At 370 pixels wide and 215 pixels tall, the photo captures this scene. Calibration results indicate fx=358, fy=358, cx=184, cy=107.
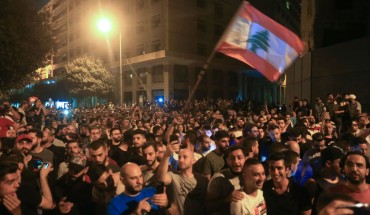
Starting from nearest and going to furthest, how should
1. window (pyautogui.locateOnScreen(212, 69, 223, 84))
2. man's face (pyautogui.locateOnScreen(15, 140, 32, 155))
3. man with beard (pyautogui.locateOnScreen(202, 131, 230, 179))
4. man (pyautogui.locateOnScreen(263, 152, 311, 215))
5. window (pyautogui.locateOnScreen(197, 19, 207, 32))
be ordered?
1. man (pyautogui.locateOnScreen(263, 152, 311, 215))
2. man with beard (pyautogui.locateOnScreen(202, 131, 230, 179))
3. man's face (pyautogui.locateOnScreen(15, 140, 32, 155))
4. window (pyautogui.locateOnScreen(197, 19, 207, 32))
5. window (pyautogui.locateOnScreen(212, 69, 223, 84))

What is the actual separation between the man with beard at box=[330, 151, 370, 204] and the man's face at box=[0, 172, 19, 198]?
3.21 meters

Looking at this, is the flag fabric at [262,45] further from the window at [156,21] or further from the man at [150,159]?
the window at [156,21]

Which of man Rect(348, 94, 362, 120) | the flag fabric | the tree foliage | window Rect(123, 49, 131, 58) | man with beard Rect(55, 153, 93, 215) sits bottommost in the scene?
man with beard Rect(55, 153, 93, 215)

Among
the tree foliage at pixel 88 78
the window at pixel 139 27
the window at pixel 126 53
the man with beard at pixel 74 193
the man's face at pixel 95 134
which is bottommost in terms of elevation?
the man with beard at pixel 74 193

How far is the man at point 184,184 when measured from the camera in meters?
4.29

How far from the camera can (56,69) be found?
6650 cm

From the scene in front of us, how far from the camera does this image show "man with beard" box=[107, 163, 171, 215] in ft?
12.0

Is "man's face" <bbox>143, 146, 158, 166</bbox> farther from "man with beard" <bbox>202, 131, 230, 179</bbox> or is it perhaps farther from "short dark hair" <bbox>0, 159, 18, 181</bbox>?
"short dark hair" <bbox>0, 159, 18, 181</bbox>

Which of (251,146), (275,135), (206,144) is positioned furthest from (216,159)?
(275,135)

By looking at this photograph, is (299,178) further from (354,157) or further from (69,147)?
(69,147)

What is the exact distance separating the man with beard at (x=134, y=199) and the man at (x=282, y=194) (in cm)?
118

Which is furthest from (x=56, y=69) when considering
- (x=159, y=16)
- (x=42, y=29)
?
(x=42, y=29)

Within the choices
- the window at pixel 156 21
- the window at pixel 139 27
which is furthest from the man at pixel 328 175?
the window at pixel 139 27

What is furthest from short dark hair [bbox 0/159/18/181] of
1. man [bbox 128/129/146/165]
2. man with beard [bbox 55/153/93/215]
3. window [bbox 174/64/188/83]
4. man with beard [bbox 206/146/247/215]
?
window [bbox 174/64/188/83]
